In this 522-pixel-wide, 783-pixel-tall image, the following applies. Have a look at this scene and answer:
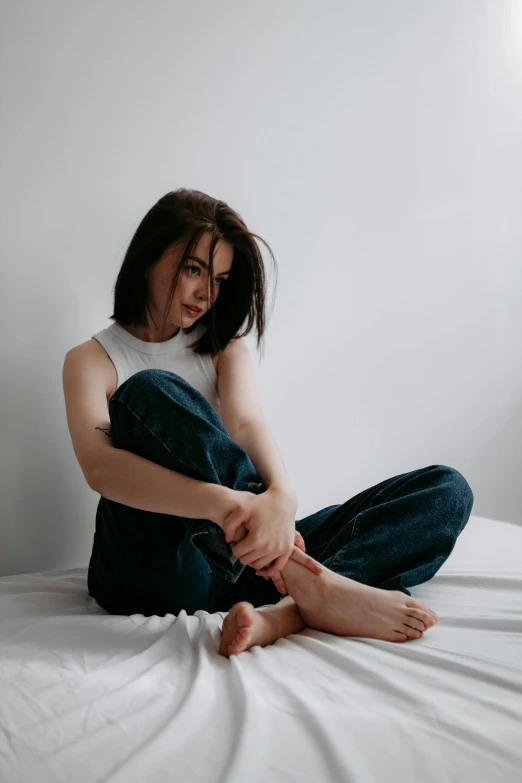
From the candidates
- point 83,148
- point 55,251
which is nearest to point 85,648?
point 55,251

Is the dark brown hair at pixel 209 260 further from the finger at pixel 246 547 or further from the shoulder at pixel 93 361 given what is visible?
the finger at pixel 246 547

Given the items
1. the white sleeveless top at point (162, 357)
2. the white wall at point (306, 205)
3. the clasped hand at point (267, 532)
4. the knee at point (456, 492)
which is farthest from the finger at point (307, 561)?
the white wall at point (306, 205)

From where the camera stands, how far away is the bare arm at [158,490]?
91 centimetres

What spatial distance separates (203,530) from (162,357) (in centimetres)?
57

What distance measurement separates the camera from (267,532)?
945 mm

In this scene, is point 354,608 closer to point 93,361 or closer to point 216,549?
point 216,549

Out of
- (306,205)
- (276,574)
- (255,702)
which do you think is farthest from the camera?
(306,205)

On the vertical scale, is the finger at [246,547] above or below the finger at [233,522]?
below

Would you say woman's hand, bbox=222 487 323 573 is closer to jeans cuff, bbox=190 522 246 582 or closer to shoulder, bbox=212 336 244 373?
jeans cuff, bbox=190 522 246 582

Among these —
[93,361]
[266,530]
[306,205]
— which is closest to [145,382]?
[266,530]

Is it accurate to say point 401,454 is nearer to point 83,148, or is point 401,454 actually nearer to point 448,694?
point 83,148

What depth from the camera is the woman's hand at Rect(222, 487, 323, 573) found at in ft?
3.02

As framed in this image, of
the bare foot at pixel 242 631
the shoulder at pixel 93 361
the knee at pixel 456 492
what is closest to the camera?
the bare foot at pixel 242 631

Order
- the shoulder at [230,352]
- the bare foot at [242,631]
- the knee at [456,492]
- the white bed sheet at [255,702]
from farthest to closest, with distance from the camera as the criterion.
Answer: the shoulder at [230,352], the knee at [456,492], the bare foot at [242,631], the white bed sheet at [255,702]
